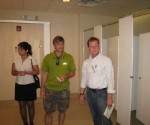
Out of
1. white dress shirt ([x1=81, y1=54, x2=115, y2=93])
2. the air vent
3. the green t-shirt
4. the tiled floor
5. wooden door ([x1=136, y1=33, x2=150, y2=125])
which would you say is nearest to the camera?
white dress shirt ([x1=81, y1=54, x2=115, y2=93])

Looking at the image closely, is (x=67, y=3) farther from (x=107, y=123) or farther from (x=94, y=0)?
(x=107, y=123)

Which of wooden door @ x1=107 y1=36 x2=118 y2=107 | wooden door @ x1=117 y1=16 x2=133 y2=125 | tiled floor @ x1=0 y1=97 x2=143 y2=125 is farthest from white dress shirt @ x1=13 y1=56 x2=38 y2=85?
wooden door @ x1=107 y1=36 x2=118 y2=107

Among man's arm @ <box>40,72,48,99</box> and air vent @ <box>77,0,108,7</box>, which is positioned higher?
air vent @ <box>77,0,108,7</box>

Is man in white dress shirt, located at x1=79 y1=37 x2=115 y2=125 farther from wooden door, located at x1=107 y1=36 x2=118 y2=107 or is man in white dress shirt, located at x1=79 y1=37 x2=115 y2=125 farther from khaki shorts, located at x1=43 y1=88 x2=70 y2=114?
wooden door, located at x1=107 y1=36 x2=118 y2=107

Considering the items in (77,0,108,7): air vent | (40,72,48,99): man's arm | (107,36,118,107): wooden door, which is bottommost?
(40,72,48,99): man's arm

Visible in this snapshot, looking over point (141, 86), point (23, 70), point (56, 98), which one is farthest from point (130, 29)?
point (23, 70)

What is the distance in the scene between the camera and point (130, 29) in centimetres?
233

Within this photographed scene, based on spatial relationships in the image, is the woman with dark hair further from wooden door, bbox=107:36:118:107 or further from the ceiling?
wooden door, bbox=107:36:118:107

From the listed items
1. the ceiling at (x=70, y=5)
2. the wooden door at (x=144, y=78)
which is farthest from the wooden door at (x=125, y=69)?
the ceiling at (x=70, y=5)

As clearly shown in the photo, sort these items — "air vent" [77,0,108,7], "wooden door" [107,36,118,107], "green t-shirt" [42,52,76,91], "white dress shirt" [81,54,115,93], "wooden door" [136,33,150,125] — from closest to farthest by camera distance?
"white dress shirt" [81,54,115,93] < "green t-shirt" [42,52,76,91] < "wooden door" [136,33,150,125] < "wooden door" [107,36,118,107] < "air vent" [77,0,108,7]

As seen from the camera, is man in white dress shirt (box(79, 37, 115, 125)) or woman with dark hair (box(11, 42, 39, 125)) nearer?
man in white dress shirt (box(79, 37, 115, 125))

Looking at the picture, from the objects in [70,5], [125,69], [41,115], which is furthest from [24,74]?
[70,5]

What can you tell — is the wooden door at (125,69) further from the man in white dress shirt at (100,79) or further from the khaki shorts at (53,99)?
the khaki shorts at (53,99)

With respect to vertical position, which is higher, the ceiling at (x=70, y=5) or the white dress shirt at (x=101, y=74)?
the ceiling at (x=70, y=5)
